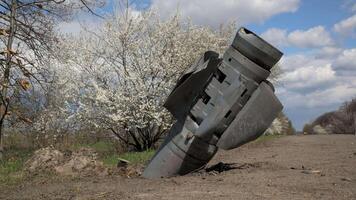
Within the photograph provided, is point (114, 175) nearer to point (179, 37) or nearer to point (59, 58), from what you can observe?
point (59, 58)

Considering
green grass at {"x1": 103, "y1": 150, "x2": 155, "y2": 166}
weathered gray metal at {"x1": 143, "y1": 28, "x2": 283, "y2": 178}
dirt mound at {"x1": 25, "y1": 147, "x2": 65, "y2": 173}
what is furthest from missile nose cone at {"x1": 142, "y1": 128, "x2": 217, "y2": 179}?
green grass at {"x1": 103, "y1": 150, "x2": 155, "y2": 166}

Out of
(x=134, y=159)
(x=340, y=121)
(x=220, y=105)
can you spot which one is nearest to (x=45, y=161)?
(x=220, y=105)

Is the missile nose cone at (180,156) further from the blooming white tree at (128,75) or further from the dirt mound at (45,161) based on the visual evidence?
the blooming white tree at (128,75)

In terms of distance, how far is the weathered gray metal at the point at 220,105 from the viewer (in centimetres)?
873

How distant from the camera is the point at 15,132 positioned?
68.6 feet

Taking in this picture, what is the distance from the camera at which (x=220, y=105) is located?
356 inches

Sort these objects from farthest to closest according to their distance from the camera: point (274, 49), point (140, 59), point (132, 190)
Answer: point (140, 59) < point (274, 49) < point (132, 190)

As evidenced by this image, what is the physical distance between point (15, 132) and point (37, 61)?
5.54 metres

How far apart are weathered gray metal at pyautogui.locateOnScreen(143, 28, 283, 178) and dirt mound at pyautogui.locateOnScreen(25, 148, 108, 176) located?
56.9 inches

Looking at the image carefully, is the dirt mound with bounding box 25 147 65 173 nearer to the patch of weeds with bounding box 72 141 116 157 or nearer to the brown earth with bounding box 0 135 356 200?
the brown earth with bounding box 0 135 356 200

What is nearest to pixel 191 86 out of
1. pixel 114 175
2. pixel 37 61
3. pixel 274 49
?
pixel 274 49

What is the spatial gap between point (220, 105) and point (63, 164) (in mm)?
3551

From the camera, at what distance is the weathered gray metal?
28.7ft

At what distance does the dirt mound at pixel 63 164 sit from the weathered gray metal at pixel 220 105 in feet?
4.74
